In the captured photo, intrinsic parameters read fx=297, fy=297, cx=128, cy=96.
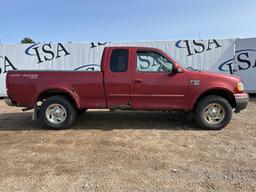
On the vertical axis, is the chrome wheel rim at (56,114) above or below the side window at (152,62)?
below

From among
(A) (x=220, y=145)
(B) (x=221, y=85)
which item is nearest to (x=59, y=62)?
(B) (x=221, y=85)

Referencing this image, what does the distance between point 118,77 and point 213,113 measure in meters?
2.39

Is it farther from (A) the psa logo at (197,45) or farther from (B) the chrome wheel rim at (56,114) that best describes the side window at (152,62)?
(A) the psa logo at (197,45)

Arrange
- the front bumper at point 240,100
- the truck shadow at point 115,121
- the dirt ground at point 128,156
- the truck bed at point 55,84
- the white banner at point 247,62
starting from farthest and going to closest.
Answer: the white banner at point 247,62
the truck shadow at point 115,121
the truck bed at point 55,84
the front bumper at point 240,100
the dirt ground at point 128,156

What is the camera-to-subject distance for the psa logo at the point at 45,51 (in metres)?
13.2

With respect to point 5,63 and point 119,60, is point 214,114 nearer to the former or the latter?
point 119,60

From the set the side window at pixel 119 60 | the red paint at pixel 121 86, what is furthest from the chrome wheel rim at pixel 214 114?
the side window at pixel 119 60

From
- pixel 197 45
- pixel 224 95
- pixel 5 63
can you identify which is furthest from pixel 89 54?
pixel 224 95

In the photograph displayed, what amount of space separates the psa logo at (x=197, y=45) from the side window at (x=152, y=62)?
6.28 meters

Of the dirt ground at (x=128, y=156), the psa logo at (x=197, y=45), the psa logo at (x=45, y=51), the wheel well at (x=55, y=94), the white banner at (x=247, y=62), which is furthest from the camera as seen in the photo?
the psa logo at (x=45, y=51)

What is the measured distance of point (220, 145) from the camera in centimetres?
577

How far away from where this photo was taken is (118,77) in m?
6.92

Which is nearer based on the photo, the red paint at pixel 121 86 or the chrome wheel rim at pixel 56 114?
the red paint at pixel 121 86

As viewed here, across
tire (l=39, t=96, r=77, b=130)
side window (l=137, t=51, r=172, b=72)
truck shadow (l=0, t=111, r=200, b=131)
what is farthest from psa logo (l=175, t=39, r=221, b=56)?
tire (l=39, t=96, r=77, b=130)
